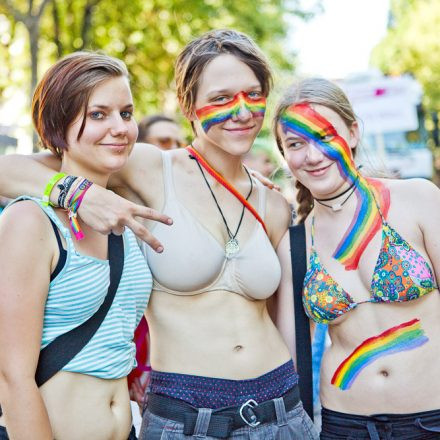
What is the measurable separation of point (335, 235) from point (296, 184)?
16.4 inches

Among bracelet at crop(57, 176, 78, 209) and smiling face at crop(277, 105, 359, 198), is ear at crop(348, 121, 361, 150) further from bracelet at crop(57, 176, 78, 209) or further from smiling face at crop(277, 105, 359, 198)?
bracelet at crop(57, 176, 78, 209)

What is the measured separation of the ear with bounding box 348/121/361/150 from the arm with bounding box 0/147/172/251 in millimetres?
887

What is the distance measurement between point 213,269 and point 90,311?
0.67 meters

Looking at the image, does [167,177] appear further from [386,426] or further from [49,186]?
[386,426]

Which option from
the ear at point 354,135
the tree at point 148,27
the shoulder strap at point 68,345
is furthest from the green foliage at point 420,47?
the shoulder strap at point 68,345

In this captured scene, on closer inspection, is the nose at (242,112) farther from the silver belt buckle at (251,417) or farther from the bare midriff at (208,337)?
the silver belt buckle at (251,417)

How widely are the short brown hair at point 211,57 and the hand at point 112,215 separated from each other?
2.98 feet

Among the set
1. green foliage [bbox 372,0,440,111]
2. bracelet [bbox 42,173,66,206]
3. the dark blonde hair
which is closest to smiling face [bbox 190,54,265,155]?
the dark blonde hair

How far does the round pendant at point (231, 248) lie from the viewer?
281 cm

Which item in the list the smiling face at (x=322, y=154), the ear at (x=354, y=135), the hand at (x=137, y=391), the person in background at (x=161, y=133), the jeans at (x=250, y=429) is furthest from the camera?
the person in background at (x=161, y=133)

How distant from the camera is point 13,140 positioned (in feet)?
15.8

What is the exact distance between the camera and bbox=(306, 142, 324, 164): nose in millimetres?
2906

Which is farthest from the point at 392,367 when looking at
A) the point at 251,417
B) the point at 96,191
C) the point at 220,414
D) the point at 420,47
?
the point at 420,47

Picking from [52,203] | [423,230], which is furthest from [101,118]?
[423,230]
